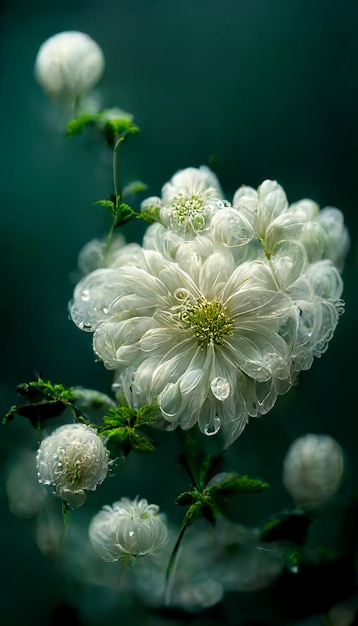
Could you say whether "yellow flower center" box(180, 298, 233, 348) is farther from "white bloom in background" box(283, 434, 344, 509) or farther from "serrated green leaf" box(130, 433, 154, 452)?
"white bloom in background" box(283, 434, 344, 509)

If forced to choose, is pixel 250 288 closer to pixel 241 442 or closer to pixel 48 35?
pixel 241 442

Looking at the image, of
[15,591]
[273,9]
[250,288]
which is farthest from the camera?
[273,9]

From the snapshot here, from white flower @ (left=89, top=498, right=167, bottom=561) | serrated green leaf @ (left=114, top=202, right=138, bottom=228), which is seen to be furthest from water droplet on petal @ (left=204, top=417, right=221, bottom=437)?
serrated green leaf @ (left=114, top=202, right=138, bottom=228)

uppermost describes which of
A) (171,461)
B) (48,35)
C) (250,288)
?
(48,35)

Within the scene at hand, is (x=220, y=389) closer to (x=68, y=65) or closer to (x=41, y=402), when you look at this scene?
(x=41, y=402)

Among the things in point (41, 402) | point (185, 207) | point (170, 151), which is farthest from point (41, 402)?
point (170, 151)

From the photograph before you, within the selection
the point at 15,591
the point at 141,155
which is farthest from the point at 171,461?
the point at 141,155

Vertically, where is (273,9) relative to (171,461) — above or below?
above
